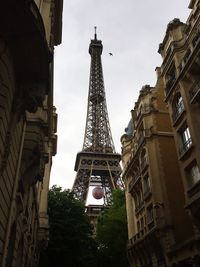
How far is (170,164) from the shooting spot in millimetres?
33562

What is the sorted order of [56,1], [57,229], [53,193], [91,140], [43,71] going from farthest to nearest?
1. [91,140]
2. [53,193]
3. [57,229]
4. [56,1]
5. [43,71]

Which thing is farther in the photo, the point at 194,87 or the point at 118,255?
the point at 118,255

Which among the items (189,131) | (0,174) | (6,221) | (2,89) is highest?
(189,131)

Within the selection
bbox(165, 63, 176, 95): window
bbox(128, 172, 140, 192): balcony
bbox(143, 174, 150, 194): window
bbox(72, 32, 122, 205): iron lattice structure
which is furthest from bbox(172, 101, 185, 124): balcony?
bbox(72, 32, 122, 205): iron lattice structure

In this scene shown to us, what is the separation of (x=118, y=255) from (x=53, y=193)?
40.6 ft

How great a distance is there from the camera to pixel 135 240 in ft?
119

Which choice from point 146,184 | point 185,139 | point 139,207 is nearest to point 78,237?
point 139,207

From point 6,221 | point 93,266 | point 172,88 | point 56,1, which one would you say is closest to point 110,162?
point 93,266

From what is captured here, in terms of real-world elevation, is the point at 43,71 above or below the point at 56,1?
below

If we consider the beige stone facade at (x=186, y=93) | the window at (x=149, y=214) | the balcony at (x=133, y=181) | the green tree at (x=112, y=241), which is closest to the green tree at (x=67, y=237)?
the green tree at (x=112, y=241)

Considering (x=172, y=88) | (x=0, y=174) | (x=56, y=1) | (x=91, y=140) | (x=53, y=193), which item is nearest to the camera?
(x=0, y=174)

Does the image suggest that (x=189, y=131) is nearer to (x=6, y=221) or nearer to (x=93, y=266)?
(x=6, y=221)

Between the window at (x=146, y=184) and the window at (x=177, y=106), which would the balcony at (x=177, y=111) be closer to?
the window at (x=177, y=106)

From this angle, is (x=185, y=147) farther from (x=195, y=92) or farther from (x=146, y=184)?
(x=146, y=184)
